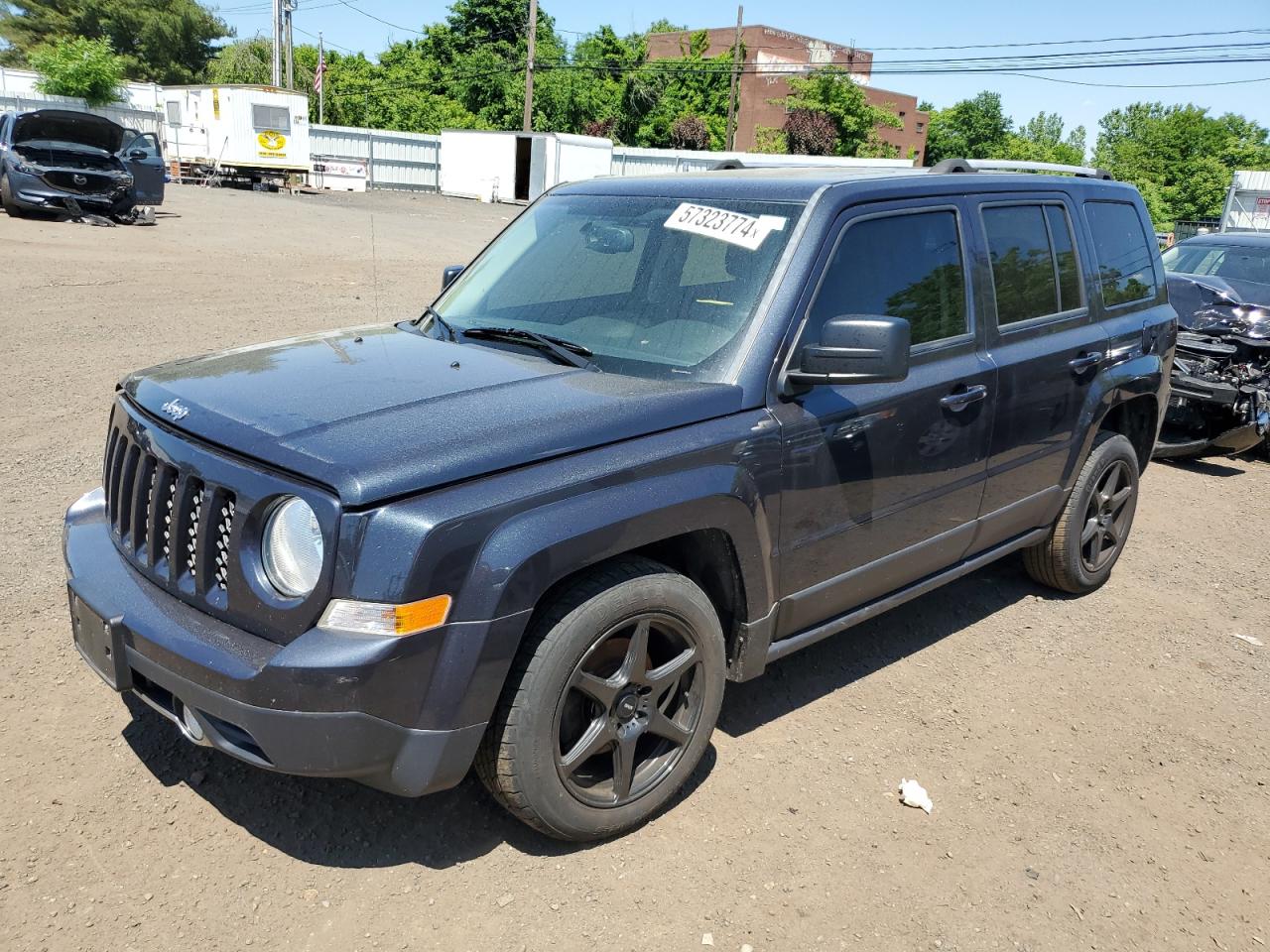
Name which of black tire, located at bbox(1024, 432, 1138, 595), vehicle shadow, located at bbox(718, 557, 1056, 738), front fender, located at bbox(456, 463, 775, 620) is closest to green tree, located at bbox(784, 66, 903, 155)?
black tire, located at bbox(1024, 432, 1138, 595)

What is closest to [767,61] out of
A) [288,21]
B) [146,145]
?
[288,21]

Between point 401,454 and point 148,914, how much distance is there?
139 cm

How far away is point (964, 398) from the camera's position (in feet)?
12.7

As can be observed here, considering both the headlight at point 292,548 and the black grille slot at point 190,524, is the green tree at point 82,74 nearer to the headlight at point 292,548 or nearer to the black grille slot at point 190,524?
the black grille slot at point 190,524

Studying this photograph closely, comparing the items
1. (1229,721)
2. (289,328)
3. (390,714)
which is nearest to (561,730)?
(390,714)

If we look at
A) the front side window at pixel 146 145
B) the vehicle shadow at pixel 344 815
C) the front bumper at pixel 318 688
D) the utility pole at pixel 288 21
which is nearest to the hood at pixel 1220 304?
the vehicle shadow at pixel 344 815

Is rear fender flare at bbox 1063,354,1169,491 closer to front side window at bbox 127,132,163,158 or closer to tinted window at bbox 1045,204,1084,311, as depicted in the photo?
tinted window at bbox 1045,204,1084,311

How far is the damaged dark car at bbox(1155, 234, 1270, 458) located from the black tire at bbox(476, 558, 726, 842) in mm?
6137

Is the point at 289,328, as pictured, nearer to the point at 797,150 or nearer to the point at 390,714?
the point at 390,714

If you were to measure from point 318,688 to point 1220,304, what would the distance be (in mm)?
8255

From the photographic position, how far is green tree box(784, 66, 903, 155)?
52.5m

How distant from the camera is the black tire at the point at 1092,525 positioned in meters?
4.93

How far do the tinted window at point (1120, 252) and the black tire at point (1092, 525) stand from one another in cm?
70

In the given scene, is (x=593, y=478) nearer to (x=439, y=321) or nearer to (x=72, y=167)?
(x=439, y=321)
